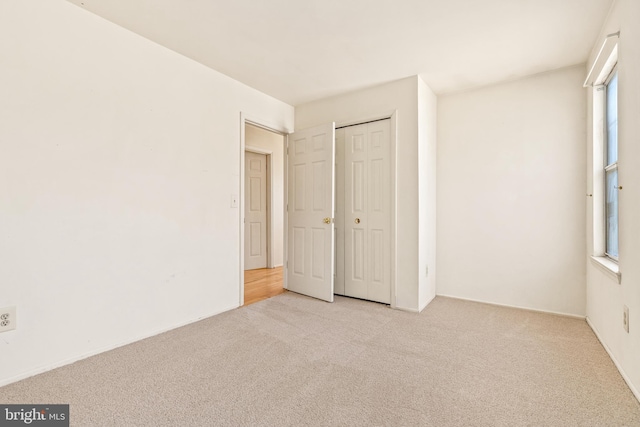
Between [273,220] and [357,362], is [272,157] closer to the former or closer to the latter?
[273,220]

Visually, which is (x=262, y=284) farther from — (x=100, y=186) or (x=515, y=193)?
(x=515, y=193)

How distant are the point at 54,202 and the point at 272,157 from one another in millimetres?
3663

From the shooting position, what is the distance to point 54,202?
6.31ft

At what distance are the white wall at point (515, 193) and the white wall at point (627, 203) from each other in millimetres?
817

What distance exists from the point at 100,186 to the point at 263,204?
132 inches

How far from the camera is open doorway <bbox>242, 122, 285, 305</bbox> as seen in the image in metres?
5.21

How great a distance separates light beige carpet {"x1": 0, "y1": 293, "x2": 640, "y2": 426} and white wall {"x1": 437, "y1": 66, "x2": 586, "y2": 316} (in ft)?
1.71

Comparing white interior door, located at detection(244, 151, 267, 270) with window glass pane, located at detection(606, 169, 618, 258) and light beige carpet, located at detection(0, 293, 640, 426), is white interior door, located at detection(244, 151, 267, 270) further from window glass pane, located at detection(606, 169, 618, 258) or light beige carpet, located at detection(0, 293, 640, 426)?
window glass pane, located at detection(606, 169, 618, 258)

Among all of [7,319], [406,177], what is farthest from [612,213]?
[7,319]

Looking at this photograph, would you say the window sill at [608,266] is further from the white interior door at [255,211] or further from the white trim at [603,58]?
the white interior door at [255,211]

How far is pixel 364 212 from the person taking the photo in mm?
3428

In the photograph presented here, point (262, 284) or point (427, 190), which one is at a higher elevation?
point (427, 190)

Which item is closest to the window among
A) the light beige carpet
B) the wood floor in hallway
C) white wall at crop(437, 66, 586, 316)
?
white wall at crop(437, 66, 586, 316)

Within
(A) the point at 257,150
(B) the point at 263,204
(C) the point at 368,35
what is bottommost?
(B) the point at 263,204
